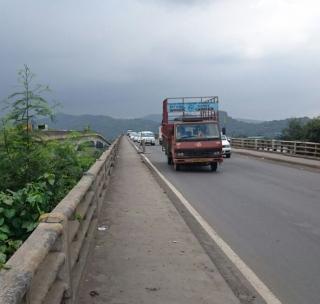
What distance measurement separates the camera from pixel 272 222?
1055 cm

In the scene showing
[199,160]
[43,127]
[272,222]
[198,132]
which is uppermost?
[43,127]

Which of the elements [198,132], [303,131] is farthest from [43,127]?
[303,131]

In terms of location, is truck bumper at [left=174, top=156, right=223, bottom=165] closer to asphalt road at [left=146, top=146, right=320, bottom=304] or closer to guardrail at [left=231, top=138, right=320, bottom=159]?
asphalt road at [left=146, top=146, right=320, bottom=304]

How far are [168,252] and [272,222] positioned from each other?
337cm

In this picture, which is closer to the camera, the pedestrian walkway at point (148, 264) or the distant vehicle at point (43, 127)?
the pedestrian walkway at point (148, 264)

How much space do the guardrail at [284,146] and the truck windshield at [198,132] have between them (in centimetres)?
1003

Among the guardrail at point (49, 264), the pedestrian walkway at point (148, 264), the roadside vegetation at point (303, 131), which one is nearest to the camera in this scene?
the guardrail at point (49, 264)

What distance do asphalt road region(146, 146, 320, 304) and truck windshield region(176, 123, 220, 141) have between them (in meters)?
4.07

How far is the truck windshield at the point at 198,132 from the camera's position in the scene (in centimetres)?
2448

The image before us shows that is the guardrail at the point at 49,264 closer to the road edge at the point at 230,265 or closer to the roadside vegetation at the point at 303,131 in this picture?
the road edge at the point at 230,265

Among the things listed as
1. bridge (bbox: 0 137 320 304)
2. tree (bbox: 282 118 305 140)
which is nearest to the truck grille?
bridge (bbox: 0 137 320 304)

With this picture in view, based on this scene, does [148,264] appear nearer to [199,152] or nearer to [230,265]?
[230,265]

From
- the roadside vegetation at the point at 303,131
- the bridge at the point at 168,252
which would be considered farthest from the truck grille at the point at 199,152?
the roadside vegetation at the point at 303,131

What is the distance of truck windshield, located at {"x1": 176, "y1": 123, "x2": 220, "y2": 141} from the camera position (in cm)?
2448
